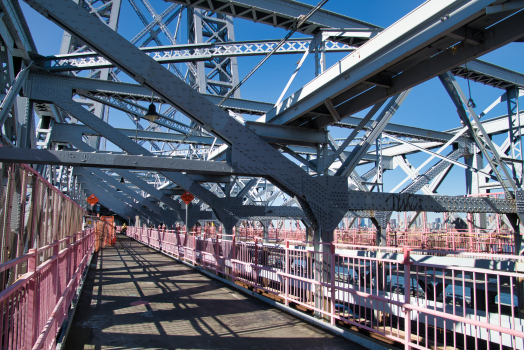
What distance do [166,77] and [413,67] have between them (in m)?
4.71

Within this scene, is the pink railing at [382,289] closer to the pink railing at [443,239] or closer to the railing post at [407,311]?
the railing post at [407,311]

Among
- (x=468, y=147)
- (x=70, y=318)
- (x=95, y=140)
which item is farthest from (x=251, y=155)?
(x=95, y=140)

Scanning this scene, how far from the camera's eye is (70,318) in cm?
709

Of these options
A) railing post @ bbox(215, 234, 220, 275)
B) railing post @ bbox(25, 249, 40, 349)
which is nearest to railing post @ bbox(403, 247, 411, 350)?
railing post @ bbox(25, 249, 40, 349)

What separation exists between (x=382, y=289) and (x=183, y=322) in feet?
27.9

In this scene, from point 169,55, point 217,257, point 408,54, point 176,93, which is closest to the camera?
point 408,54

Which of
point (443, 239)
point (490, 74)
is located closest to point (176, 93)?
point (490, 74)

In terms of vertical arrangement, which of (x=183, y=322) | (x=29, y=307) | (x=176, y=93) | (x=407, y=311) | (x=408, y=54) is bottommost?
(x=183, y=322)

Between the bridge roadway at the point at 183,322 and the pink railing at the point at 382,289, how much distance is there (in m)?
0.66

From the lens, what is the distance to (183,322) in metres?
7.26

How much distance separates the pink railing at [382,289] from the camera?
509cm

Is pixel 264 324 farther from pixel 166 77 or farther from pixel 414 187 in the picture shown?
pixel 414 187

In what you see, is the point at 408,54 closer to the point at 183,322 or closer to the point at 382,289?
the point at 183,322

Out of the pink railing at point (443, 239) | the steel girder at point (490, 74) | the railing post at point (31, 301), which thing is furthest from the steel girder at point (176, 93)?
the steel girder at point (490, 74)
